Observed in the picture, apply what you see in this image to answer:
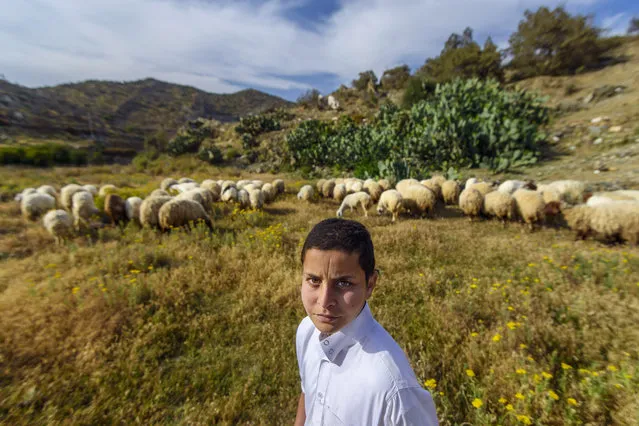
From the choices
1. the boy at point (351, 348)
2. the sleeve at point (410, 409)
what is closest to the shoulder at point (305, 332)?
the boy at point (351, 348)

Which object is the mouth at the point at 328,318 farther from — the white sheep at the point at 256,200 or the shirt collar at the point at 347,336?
the white sheep at the point at 256,200

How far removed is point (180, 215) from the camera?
24.8 ft

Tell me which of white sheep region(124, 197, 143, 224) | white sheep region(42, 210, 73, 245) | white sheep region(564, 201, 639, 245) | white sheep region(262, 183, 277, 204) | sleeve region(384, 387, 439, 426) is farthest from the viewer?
white sheep region(262, 183, 277, 204)

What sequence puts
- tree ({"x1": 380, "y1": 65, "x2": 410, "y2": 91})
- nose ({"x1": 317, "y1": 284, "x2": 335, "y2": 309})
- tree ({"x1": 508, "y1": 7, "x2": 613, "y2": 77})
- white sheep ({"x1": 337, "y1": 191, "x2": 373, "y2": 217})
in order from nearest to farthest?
nose ({"x1": 317, "y1": 284, "x2": 335, "y2": 309})
white sheep ({"x1": 337, "y1": 191, "x2": 373, "y2": 217})
tree ({"x1": 508, "y1": 7, "x2": 613, "y2": 77})
tree ({"x1": 380, "y1": 65, "x2": 410, "y2": 91})

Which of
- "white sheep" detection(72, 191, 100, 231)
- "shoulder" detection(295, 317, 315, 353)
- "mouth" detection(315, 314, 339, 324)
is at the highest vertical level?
"mouth" detection(315, 314, 339, 324)

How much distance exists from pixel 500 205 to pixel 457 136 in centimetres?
817

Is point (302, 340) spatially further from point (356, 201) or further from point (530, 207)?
point (356, 201)

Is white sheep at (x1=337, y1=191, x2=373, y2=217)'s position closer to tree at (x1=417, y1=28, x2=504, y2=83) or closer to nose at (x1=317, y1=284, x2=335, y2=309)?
nose at (x1=317, y1=284, x2=335, y2=309)

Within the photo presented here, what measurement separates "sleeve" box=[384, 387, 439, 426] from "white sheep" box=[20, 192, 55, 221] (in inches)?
471

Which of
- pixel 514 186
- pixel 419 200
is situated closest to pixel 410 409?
pixel 419 200

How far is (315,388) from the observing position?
58.1 inches

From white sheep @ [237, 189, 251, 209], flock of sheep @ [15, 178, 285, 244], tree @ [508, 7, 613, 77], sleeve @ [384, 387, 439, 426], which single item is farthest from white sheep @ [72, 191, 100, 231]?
tree @ [508, 7, 613, 77]

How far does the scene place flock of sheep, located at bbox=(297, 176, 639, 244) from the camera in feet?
19.2

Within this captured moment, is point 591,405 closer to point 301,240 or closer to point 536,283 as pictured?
point 536,283
